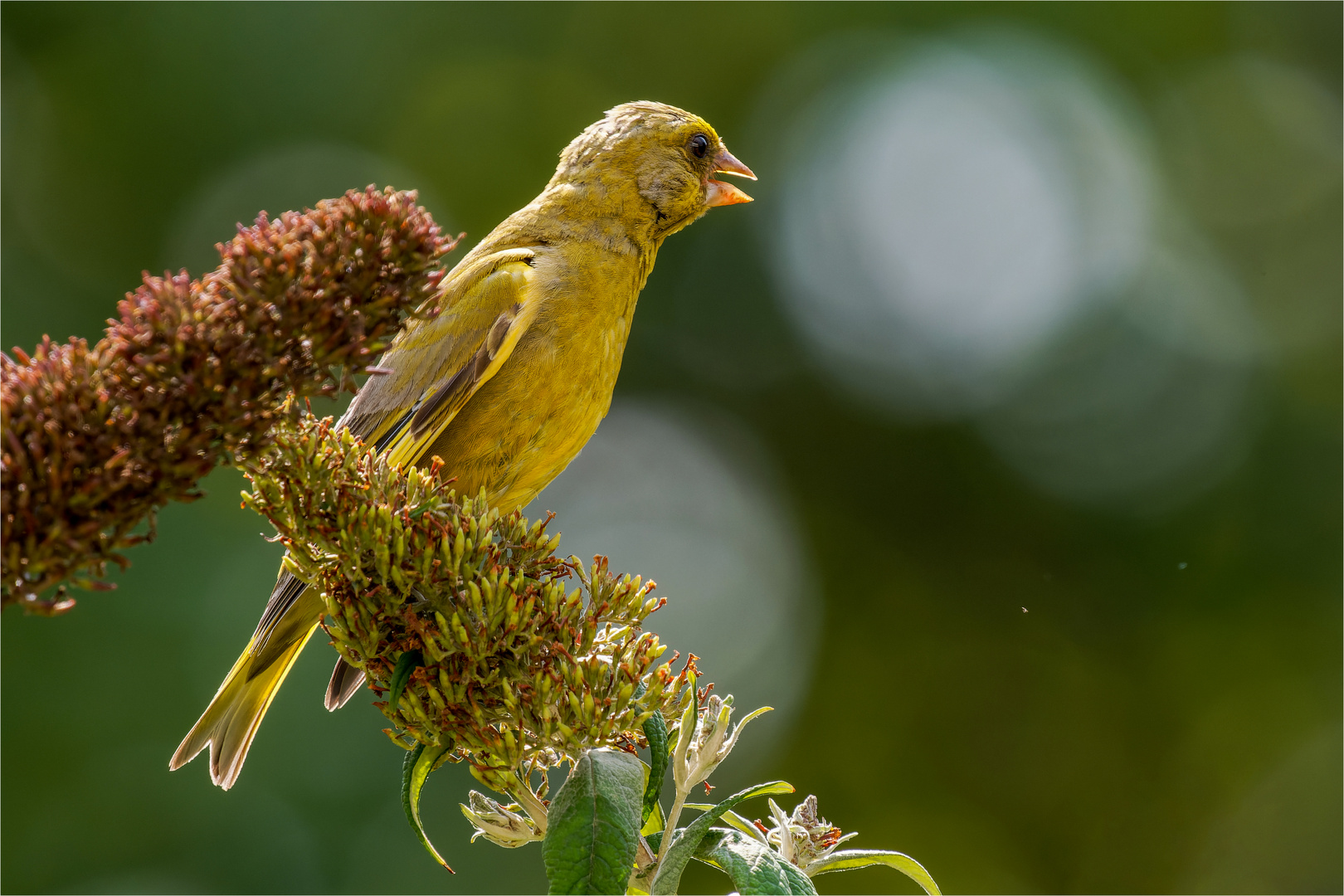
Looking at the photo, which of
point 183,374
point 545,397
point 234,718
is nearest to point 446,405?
point 545,397

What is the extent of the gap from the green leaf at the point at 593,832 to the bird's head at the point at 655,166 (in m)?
3.00

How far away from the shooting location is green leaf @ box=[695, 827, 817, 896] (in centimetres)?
186

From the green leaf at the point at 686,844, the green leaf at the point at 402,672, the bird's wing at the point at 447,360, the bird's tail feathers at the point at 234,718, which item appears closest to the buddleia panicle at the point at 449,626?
the green leaf at the point at 402,672

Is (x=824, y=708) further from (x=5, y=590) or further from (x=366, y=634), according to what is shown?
(x=5, y=590)

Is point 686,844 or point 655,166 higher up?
point 655,166

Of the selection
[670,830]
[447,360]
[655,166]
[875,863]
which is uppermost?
[655,166]

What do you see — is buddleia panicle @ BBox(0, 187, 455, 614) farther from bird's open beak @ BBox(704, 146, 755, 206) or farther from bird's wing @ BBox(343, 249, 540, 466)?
bird's open beak @ BBox(704, 146, 755, 206)

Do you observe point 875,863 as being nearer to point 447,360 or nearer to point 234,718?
point 234,718

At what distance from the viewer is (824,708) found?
961cm

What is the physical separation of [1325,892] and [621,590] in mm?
9082

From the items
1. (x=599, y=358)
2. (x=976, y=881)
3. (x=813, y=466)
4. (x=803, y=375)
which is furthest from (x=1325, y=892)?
(x=599, y=358)

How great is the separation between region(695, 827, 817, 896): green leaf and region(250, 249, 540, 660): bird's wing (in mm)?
1961

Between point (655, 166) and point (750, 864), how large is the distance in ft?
11.0

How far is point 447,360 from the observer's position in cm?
389
